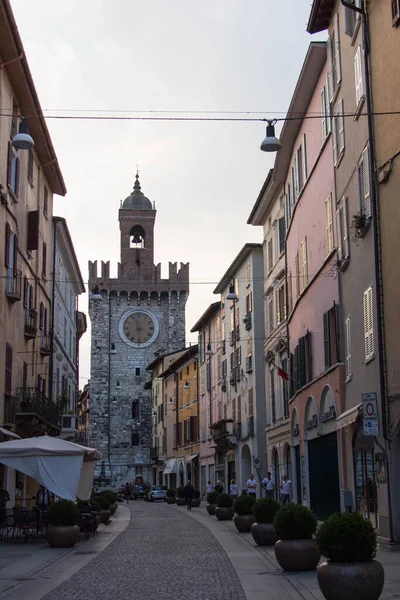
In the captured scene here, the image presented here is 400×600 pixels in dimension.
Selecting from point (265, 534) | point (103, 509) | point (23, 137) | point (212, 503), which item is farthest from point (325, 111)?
point (212, 503)

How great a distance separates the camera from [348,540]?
389 inches

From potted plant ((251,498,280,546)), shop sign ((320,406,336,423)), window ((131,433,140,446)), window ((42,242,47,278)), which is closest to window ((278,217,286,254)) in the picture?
window ((42,242,47,278))

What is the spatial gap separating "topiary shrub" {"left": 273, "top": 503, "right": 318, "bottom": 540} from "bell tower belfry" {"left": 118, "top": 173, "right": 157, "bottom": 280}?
71.4 metres

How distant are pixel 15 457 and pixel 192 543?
5083 mm

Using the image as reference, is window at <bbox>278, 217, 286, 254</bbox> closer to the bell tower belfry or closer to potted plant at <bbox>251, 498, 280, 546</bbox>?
potted plant at <bbox>251, 498, 280, 546</bbox>

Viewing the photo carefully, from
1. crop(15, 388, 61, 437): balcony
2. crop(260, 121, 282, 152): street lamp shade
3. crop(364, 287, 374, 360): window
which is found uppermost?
crop(260, 121, 282, 152): street lamp shade

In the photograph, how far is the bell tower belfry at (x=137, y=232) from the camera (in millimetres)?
85000

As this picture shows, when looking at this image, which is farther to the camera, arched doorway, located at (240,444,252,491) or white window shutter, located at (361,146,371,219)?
arched doorway, located at (240,444,252,491)

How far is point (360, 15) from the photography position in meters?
19.9

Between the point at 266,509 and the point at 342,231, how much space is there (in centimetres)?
816

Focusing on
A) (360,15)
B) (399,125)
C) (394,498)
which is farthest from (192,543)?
(360,15)

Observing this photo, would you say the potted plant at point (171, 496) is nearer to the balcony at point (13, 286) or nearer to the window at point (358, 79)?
the balcony at point (13, 286)

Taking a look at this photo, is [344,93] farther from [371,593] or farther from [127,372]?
[127,372]

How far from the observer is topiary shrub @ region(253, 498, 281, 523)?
18.2m
